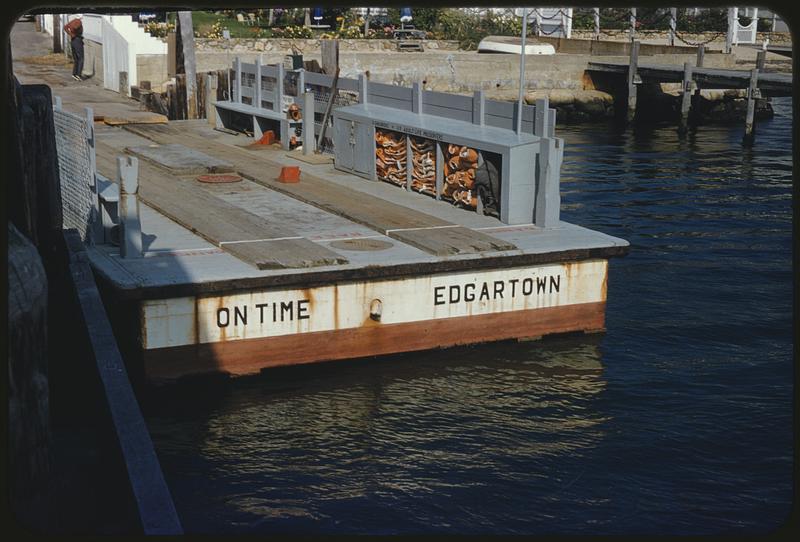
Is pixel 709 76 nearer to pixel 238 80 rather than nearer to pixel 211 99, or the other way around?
pixel 238 80

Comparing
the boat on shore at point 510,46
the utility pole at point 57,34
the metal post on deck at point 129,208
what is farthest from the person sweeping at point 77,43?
the metal post on deck at point 129,208

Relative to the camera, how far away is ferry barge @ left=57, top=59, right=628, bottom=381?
12.8 meters

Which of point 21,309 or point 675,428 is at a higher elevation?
point 21,309

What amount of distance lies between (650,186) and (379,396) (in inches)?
742

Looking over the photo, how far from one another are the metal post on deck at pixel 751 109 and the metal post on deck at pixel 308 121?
22.6 meters

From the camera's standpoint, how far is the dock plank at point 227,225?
1332 cm

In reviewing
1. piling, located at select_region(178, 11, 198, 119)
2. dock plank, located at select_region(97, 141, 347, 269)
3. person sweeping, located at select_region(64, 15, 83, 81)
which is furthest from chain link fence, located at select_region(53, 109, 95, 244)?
person sweeping, located at select_region(64, 15, 83, 81)

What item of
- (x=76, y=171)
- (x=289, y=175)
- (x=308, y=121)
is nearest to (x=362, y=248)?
(x=76, y=171)

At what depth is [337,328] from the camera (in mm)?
13461

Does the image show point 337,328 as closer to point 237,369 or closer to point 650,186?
point 237,369

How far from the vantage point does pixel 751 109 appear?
39812mm

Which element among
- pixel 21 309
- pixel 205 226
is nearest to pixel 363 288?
pixel 205 226

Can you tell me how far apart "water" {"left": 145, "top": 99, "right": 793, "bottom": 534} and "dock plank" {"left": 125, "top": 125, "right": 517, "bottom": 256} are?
1.47 m

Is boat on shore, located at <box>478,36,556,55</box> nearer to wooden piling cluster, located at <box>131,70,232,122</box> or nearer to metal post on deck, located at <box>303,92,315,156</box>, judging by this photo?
wooden piling cluster, located at <box>131,70,232,122</box>
